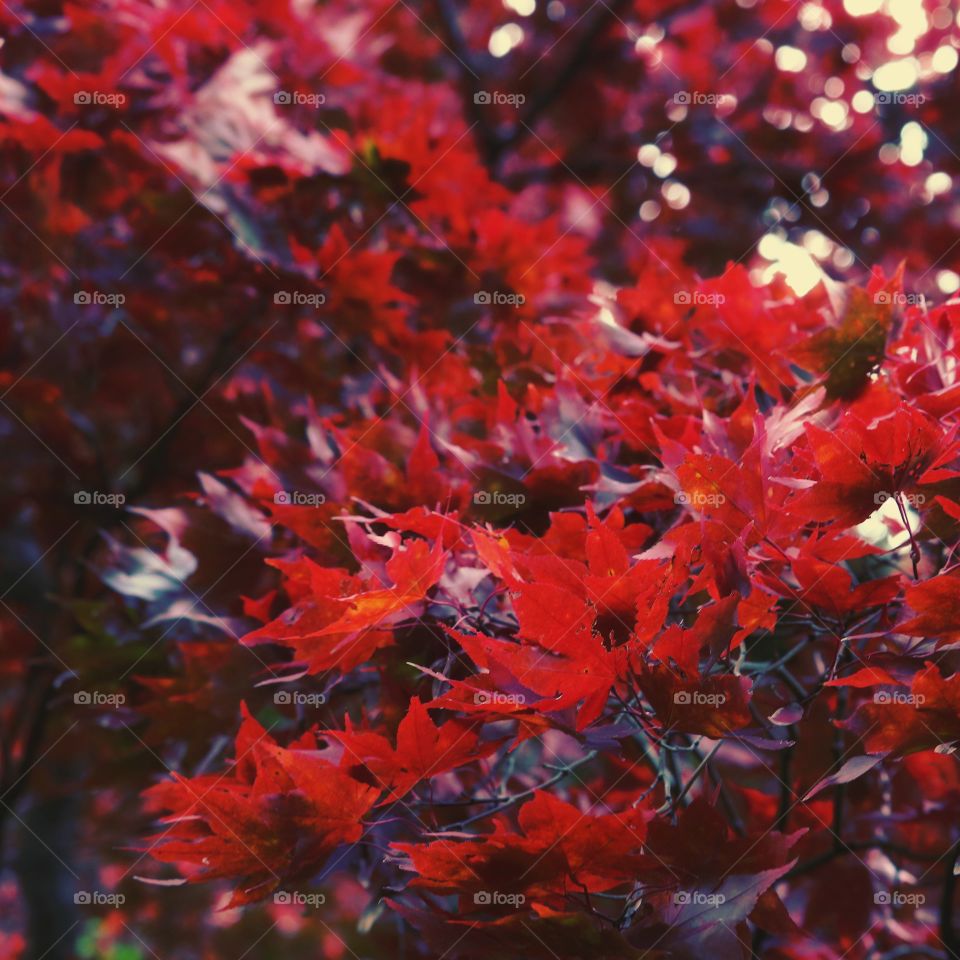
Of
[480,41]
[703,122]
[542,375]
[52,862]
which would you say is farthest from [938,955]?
[480,41]

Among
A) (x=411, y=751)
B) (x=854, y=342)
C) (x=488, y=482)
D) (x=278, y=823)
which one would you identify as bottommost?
(x=278, y=823)

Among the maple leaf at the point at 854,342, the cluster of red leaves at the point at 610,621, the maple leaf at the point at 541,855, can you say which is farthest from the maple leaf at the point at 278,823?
the maple leaf at the point at 854,342

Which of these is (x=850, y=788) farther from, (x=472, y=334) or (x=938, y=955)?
(x=472, y=334)

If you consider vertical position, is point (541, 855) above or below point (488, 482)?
below

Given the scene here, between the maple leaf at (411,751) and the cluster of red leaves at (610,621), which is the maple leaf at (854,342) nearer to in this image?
the cluster of red leaves at (610,621)

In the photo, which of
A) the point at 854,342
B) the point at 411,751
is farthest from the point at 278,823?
the point at 854,342

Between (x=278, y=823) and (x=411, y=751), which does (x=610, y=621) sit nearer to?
(x=411, y=751)

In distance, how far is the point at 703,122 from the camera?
365 cm

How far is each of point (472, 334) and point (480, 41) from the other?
7.65ft

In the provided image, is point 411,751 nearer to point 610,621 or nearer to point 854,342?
point 610,621

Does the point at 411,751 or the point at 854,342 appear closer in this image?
the point at 411,751

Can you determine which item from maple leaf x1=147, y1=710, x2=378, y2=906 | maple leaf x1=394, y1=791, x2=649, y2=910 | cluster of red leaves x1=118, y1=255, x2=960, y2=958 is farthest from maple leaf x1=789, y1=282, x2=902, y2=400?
maple leaf x1=147, y1=710, x2=378, y2=906

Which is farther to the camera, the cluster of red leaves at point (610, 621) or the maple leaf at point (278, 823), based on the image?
the maple leaf at point (278, 823)

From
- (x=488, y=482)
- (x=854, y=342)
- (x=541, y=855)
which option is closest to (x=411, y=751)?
(x=541, y=855)
